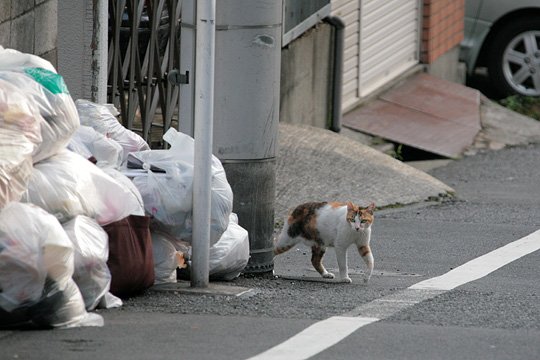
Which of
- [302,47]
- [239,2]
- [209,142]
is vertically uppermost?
[239,2]

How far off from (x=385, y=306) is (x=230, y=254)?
3.77ft

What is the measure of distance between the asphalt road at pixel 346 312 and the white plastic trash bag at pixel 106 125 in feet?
3.35

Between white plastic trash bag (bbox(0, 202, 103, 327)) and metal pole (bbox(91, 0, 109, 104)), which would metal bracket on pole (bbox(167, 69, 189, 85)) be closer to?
metal pole (bbox(91, 0, 109, 104))

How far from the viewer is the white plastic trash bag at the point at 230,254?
7.84m

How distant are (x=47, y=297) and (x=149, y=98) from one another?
5099mm

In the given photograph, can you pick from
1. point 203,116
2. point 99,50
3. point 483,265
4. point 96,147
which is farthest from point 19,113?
point 483,265

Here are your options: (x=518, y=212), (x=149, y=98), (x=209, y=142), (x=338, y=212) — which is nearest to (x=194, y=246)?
(x=209, y=142)

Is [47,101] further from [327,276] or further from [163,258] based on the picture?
[327,276]

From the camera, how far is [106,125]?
7.85 meters

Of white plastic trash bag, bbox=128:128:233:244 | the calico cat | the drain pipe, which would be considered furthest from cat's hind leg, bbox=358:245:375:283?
the drain pipe

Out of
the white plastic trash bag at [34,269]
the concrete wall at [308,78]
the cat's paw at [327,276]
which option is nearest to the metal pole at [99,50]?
the cat's paw at [327,276]

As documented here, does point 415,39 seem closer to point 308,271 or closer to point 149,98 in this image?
point 149,98

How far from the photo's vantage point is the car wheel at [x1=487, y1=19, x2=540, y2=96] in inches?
699

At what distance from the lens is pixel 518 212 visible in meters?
12.0
